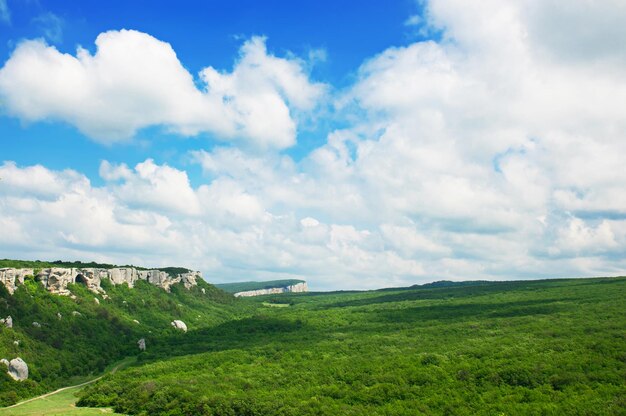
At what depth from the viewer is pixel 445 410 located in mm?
73375

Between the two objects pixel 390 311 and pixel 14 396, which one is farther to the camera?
pixel 390 311

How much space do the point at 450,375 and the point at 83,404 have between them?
76.0m

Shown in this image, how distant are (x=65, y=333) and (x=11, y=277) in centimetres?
2526

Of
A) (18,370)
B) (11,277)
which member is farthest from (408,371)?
(11,277)

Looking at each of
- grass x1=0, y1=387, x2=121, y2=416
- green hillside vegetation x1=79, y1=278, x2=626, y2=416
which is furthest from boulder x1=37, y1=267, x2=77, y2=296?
grass x1=0, y1=387, x2=121, y2=416

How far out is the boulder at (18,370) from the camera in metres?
104

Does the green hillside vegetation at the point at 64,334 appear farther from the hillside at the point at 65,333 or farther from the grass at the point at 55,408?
the grass at the point at 55,408

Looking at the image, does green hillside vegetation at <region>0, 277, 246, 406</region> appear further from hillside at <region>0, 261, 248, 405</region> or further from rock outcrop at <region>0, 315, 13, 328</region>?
rock outcrop at <region>0, 315, 13, 328</region>

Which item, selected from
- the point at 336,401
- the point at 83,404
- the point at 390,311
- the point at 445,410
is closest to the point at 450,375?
the point at 445,410

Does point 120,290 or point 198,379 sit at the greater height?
point 120,290

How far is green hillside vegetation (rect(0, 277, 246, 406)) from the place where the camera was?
110875mm

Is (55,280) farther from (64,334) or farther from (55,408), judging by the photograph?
(55,408)

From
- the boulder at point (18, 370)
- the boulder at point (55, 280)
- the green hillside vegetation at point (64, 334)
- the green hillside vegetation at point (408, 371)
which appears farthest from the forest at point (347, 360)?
the boulder at point (55, 280)

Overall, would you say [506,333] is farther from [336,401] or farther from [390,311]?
[390,311]
